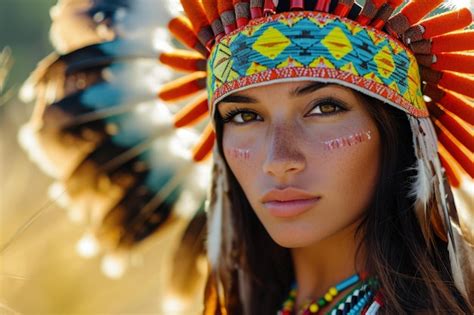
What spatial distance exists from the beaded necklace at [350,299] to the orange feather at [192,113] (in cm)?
91

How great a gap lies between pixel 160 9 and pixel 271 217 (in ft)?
3.56

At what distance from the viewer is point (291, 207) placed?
2498 millimetres

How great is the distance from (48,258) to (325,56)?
1.84m

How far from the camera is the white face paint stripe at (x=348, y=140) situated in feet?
8.11

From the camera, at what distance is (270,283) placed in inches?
126

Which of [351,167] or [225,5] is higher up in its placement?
[225,5]

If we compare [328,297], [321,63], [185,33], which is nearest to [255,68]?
[321,63]

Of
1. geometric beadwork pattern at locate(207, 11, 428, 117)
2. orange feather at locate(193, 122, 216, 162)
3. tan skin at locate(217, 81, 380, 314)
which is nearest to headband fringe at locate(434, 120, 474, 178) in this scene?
geometric beadwork pattern at locate(207, 11, 428, 117)

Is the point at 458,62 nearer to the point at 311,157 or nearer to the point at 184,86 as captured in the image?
the point at 311,157

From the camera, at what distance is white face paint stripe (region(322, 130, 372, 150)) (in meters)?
2.47

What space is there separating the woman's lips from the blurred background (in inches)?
41.4

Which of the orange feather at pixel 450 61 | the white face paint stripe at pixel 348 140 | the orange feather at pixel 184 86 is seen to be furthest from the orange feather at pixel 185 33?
the orange feather at pixel 450 61

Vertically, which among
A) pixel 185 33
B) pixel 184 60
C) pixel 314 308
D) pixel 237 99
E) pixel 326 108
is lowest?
pixel 314 308

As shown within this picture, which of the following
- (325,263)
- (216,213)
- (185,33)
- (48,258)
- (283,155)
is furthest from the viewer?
(48,258)
